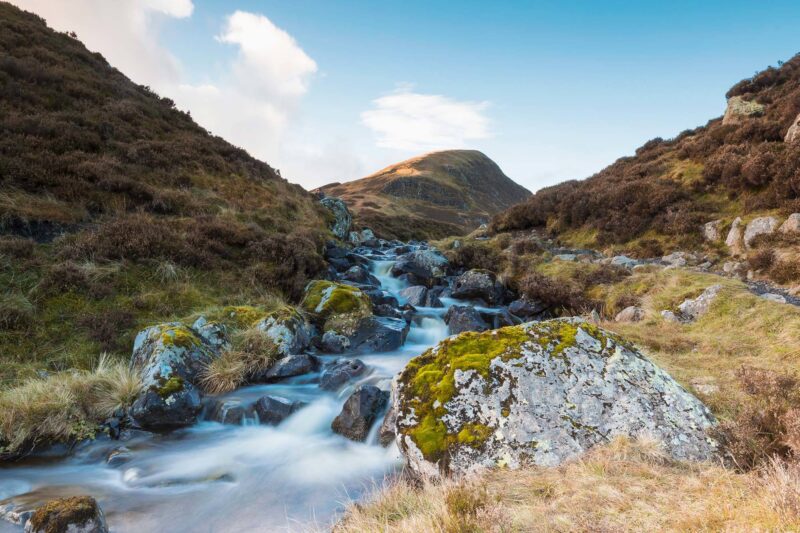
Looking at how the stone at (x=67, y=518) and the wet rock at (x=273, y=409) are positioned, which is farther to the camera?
the wet rock at (x=273, y=409)

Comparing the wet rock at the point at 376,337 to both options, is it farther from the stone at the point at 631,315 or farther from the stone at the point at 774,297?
the stone at the point at 774,297

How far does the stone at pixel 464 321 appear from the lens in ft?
42.3

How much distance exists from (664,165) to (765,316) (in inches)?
716

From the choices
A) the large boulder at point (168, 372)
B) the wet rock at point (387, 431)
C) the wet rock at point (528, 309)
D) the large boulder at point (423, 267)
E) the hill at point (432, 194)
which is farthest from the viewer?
the hill at point (432, 194)

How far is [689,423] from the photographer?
4977 millimetres

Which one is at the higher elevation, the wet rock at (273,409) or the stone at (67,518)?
the stone at (67,518)

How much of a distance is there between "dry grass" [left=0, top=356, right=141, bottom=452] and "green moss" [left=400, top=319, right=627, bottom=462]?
556 centimetres

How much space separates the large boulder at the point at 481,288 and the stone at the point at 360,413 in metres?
9.33

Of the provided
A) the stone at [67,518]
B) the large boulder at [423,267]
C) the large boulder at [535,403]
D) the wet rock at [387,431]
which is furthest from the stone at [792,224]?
the stone at [67,518]

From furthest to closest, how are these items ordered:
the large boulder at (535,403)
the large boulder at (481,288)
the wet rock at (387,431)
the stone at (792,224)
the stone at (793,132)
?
the stone at (793,132) < the large boulder at (481,288) < the stone at (792,224) < the wet rock at (387,431) < the large boulder at (535,403)

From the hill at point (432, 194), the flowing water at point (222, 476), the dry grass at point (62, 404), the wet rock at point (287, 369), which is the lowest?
the flowing water at point (222, 476)

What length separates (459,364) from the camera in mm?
5809

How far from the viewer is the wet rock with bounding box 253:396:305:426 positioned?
26.2 ft

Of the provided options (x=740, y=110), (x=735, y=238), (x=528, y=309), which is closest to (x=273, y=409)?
(x=528, y=309)
